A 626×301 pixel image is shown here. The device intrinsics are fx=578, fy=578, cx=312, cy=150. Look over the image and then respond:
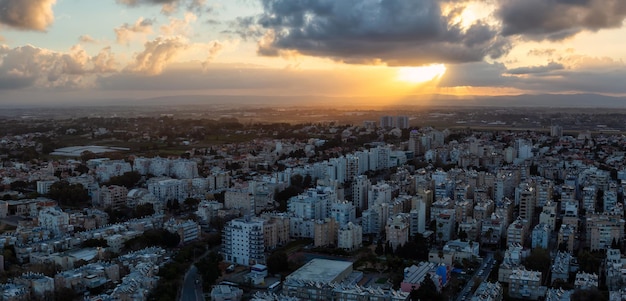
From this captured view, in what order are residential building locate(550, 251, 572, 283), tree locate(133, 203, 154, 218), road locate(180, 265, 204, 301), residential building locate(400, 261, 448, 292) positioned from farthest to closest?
tree locate(133, 203, 154, 218) < residential building locate(550, 251, 572, 283) < road locate(180, 265, 204, 301) < residential building locate(400, 261, 448, 292)

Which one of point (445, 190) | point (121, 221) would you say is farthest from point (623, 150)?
point (121, 221)

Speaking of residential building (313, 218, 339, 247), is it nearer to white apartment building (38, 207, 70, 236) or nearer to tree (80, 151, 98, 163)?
white apartment building (38, 207, 70, 236)

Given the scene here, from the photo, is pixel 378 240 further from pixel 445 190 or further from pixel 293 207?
pixel 445 190

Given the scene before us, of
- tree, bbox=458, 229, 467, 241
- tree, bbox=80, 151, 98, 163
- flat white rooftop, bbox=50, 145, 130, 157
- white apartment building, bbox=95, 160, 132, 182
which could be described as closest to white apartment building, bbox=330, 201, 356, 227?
tree, bbox=458, 229, 467, 241

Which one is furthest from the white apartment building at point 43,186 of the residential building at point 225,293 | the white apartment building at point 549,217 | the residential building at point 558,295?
the residential building at point 558,295

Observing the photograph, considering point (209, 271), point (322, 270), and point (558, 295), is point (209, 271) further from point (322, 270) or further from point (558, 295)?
point (558, 295)

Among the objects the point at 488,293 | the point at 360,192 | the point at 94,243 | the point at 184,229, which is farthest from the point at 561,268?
the point at 94,243
